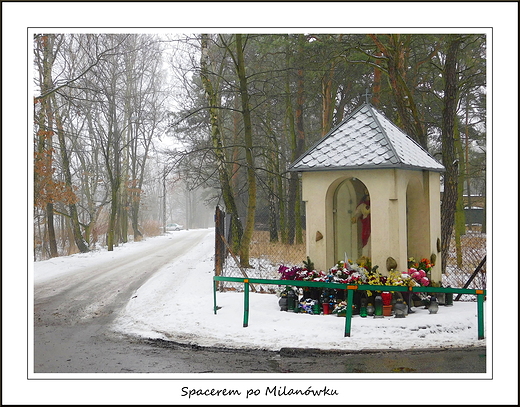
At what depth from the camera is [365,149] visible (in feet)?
32.5

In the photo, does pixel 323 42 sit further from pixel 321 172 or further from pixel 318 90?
pixel 321 172

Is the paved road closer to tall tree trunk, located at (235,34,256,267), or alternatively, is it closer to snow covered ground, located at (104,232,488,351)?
snow covered ground, located at (104,232,488,351)

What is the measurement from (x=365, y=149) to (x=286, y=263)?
349 inches

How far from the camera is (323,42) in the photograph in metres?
16.9

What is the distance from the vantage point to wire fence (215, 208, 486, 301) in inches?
495

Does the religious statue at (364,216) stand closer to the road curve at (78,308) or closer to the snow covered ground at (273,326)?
the snow covered ground at (273,326)

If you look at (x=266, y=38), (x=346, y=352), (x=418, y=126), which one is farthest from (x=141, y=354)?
(x=266, y=38)

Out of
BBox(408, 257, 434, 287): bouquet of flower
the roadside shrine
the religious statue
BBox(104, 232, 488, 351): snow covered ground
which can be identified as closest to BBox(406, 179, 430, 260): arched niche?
the roadside shrine

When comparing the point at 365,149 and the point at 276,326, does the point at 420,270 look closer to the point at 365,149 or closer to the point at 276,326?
the point at 365,149

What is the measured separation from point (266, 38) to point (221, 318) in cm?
1187

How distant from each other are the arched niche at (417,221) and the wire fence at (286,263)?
44.7 inches

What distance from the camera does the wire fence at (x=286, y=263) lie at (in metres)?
12.6

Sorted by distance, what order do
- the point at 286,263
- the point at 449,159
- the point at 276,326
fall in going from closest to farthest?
the point at 276,326
the point at 449,159
the point at 286,263

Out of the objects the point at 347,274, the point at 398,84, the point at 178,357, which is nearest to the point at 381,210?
the point at 347,274
